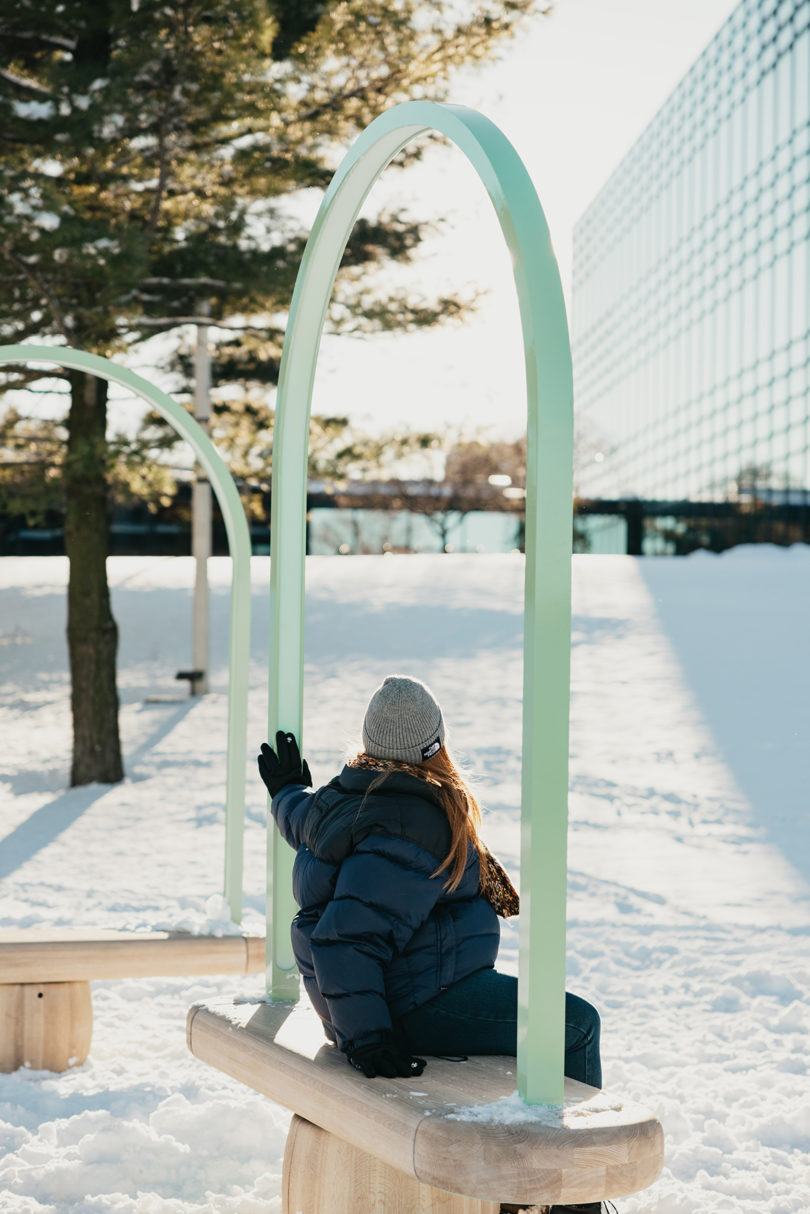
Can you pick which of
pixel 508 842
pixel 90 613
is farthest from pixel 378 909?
pixel 90 613

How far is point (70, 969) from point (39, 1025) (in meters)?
0.29

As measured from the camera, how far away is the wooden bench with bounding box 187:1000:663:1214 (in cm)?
195

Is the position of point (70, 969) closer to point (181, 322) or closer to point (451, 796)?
point (451, 796)

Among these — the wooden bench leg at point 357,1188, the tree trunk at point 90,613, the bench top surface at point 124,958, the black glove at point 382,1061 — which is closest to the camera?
the black glove at point 382,1061

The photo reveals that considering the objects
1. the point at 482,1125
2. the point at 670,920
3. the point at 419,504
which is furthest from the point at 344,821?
the point at 419,504

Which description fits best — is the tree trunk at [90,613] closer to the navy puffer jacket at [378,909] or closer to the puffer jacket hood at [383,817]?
the navy puffer jacket at [378,909]

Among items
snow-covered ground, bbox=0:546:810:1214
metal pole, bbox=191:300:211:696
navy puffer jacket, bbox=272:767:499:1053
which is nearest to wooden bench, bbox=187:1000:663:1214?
navy puffer jacket, bbox=272:767:499:1053

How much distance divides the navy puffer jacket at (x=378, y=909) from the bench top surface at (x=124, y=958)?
126cm

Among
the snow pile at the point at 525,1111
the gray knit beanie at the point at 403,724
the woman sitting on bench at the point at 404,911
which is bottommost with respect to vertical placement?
the snow pile at the point at 525,1111

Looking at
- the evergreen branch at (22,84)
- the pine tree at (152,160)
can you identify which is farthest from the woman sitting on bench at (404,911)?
the evergreen branch at (22,84)

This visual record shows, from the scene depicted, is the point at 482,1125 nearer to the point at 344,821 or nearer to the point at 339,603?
the point at 344,821

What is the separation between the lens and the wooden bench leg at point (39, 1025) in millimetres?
3895

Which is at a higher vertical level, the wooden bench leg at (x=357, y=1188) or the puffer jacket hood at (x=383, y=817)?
the puffer jacket hood at (x=383, y=817)

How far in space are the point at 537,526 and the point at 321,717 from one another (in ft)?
29.8
